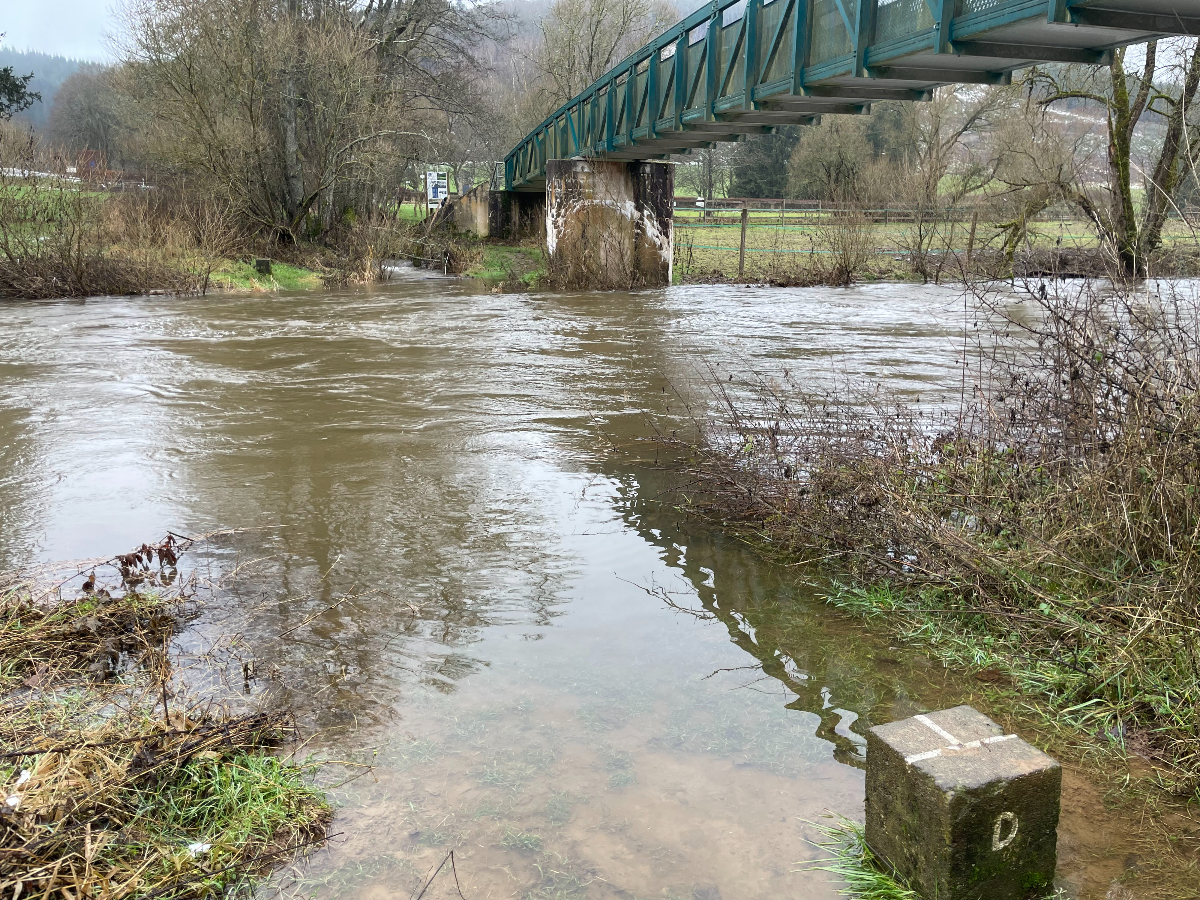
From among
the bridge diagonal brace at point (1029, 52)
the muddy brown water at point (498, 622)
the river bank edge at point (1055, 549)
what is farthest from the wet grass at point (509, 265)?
the river bank edge at point (1055, 549)

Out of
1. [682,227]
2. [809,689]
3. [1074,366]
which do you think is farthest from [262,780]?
[682,227]

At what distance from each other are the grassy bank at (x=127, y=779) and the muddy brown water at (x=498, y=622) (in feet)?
0.67

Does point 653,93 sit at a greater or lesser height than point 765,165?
lesser

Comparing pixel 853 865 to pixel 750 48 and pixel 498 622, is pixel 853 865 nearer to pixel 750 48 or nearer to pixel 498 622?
pixel 498 622

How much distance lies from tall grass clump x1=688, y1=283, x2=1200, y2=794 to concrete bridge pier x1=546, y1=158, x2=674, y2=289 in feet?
57.4

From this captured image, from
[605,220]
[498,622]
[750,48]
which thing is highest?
[750,48]

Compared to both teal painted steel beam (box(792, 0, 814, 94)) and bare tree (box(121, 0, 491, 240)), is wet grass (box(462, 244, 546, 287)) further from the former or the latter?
teal painted steel beam (box(792, 0, 814, 94))

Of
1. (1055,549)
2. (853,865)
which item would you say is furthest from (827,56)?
(853,865)

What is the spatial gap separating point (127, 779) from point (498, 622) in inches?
83.0

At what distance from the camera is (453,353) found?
1403 cm

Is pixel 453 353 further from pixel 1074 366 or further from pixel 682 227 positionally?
pixel 682 227

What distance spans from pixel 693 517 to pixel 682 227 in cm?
2967

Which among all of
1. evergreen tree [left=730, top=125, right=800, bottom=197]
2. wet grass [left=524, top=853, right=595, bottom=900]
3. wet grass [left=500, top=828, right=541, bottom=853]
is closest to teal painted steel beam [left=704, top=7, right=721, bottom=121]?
wet grass [left=500, top=828, right=541, bottom=853]

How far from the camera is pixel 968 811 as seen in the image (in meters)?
2.84
